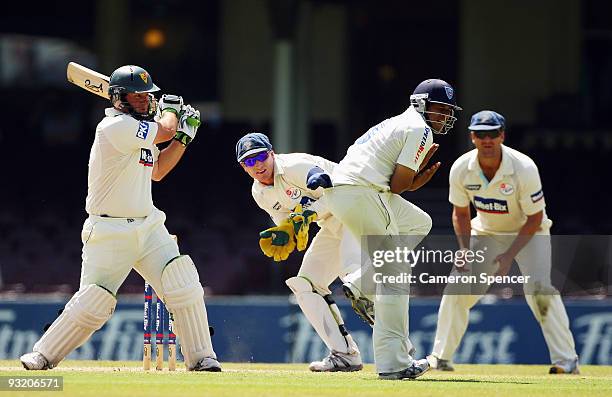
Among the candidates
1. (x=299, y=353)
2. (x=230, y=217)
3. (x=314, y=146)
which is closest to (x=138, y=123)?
(x=299, y=353)

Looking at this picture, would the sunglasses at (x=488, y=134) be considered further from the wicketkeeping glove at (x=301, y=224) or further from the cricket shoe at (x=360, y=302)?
the cricket shoe at (x=360, y=302)

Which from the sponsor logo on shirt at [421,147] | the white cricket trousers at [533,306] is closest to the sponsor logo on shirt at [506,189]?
the white cricket trousers at [533,306]

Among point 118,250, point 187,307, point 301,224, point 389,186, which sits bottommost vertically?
point 187,307

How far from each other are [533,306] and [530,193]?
797 mm

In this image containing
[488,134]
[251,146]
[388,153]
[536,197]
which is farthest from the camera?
[536,197]

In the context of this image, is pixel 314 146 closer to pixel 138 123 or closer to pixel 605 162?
pixel 605 162

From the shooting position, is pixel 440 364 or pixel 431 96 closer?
pixel 431 96

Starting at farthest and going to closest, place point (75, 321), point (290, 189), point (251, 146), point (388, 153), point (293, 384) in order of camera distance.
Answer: point (290, 189)
point (251, 146)
point (75, 321)
point (388, 153)
point (293, 384)

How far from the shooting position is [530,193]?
8.90m

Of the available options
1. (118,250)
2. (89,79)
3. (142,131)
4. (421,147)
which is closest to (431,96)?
(421,147)

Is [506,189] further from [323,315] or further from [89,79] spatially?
[89,79]

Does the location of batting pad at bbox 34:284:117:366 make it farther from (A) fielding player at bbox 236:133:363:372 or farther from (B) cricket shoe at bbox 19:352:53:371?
(A) fielding player at bbox 236:133:363:372

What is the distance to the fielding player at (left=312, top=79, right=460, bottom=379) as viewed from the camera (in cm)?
704

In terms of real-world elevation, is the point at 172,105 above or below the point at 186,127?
above
